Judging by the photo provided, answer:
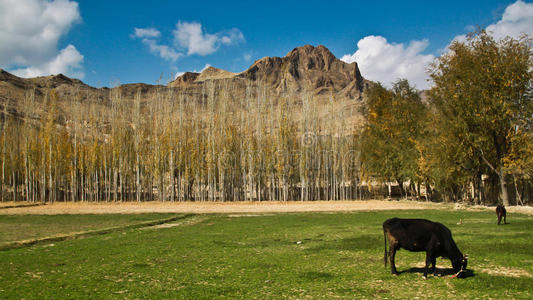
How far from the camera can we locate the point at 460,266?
28.0ft

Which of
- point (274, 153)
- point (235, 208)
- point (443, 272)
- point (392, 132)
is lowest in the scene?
point (235, 208)

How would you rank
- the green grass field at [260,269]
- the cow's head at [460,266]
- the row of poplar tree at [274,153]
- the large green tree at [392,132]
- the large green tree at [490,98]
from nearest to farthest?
the green grass field at [260,269] → the cow's head at [460,266] → the large green tree at [490,98] → the row of poplar tree at [274,153] → the large green tree at [392,132]

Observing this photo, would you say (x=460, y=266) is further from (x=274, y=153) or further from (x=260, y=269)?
(x=274, y=153)

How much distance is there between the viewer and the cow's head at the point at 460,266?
834 centimetres

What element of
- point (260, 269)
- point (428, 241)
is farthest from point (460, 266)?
point (260, 269)

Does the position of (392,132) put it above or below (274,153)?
above

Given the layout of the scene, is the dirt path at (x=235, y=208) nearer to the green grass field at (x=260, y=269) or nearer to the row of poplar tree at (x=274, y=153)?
the row of poplar tree at (x=274, y=153)

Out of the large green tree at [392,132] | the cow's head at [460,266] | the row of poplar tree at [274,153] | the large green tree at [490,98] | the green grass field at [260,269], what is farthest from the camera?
the large green tree at [392,132]

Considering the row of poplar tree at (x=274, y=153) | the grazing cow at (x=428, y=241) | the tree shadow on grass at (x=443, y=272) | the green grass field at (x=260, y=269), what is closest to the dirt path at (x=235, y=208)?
the row of poplar tree at (x=274, y=153)

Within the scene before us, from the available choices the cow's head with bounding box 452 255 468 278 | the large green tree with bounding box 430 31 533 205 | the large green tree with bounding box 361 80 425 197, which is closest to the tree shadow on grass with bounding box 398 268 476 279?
the cow's head with bounding box 452 255 468 278

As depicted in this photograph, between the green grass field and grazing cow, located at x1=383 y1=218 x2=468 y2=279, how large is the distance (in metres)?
0.45

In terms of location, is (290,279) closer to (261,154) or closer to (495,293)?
(495,293)

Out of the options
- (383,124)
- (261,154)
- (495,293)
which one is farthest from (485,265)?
(261,154)

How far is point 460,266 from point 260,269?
5.19 m
